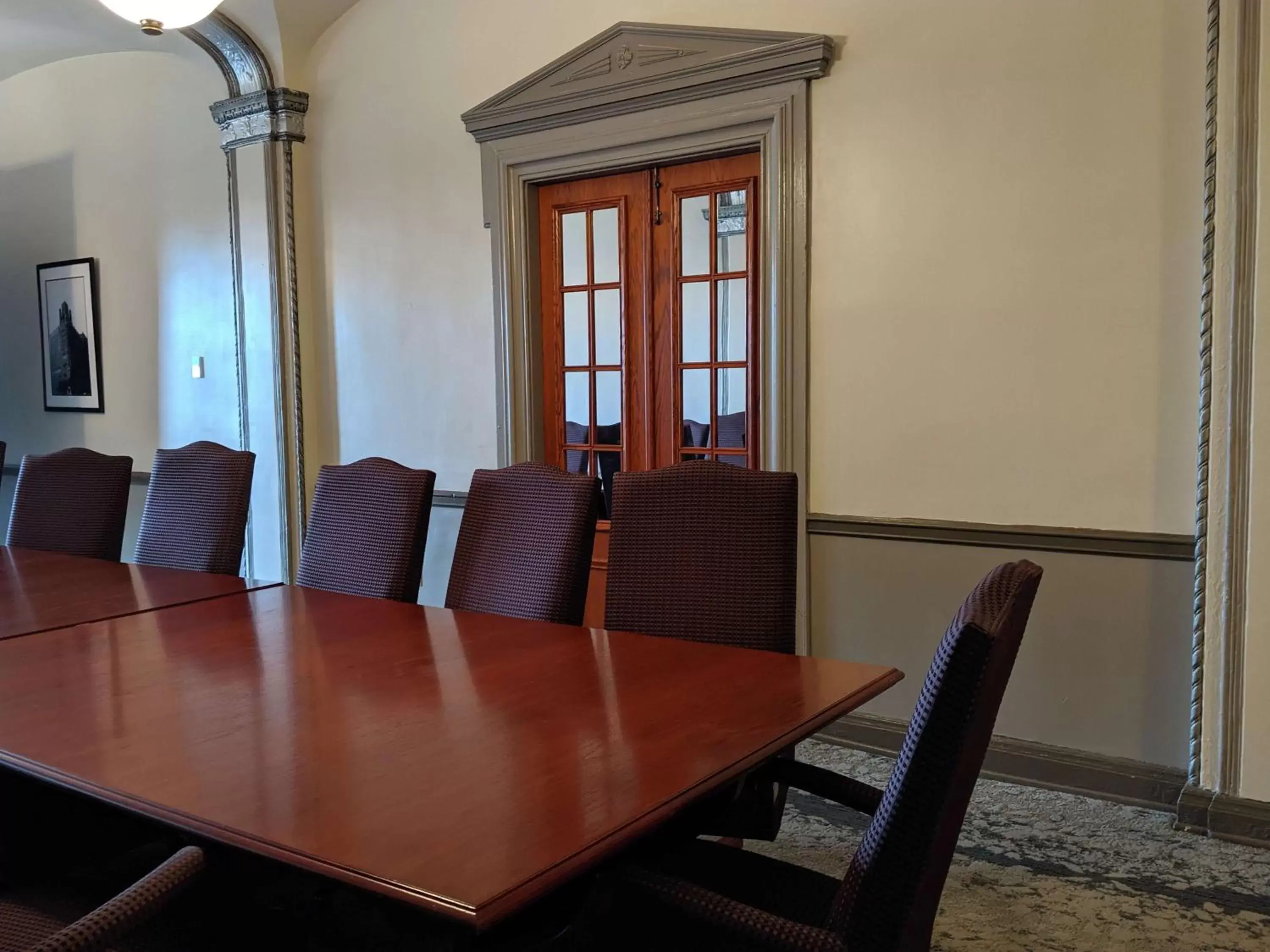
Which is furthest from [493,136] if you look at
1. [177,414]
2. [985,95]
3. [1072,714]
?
[1072,714]

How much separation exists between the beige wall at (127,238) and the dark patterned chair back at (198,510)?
1.71m

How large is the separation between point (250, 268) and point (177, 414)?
37.4 inches

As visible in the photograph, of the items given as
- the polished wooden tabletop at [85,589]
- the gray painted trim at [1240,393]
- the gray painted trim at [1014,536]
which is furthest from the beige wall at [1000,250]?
the polished wooden tabletop at [85,589]

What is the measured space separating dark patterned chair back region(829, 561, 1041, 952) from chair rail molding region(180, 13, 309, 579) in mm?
4040

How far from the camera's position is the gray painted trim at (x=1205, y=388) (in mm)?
2623

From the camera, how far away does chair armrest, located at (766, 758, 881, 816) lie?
1.62 m

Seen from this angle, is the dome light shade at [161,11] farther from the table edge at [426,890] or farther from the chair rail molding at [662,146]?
the table edge at [426,890]

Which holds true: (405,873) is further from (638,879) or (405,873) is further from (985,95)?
(985,95)

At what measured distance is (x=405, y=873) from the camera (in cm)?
112

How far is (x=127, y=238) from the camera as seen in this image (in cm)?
→ 546

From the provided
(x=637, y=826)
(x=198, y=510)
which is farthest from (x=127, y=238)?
(x=637, y=826)

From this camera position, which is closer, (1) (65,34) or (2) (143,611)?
(2) (143,611)

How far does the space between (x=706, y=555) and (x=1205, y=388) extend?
1.38 m

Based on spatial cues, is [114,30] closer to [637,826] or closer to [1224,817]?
[637,826]
